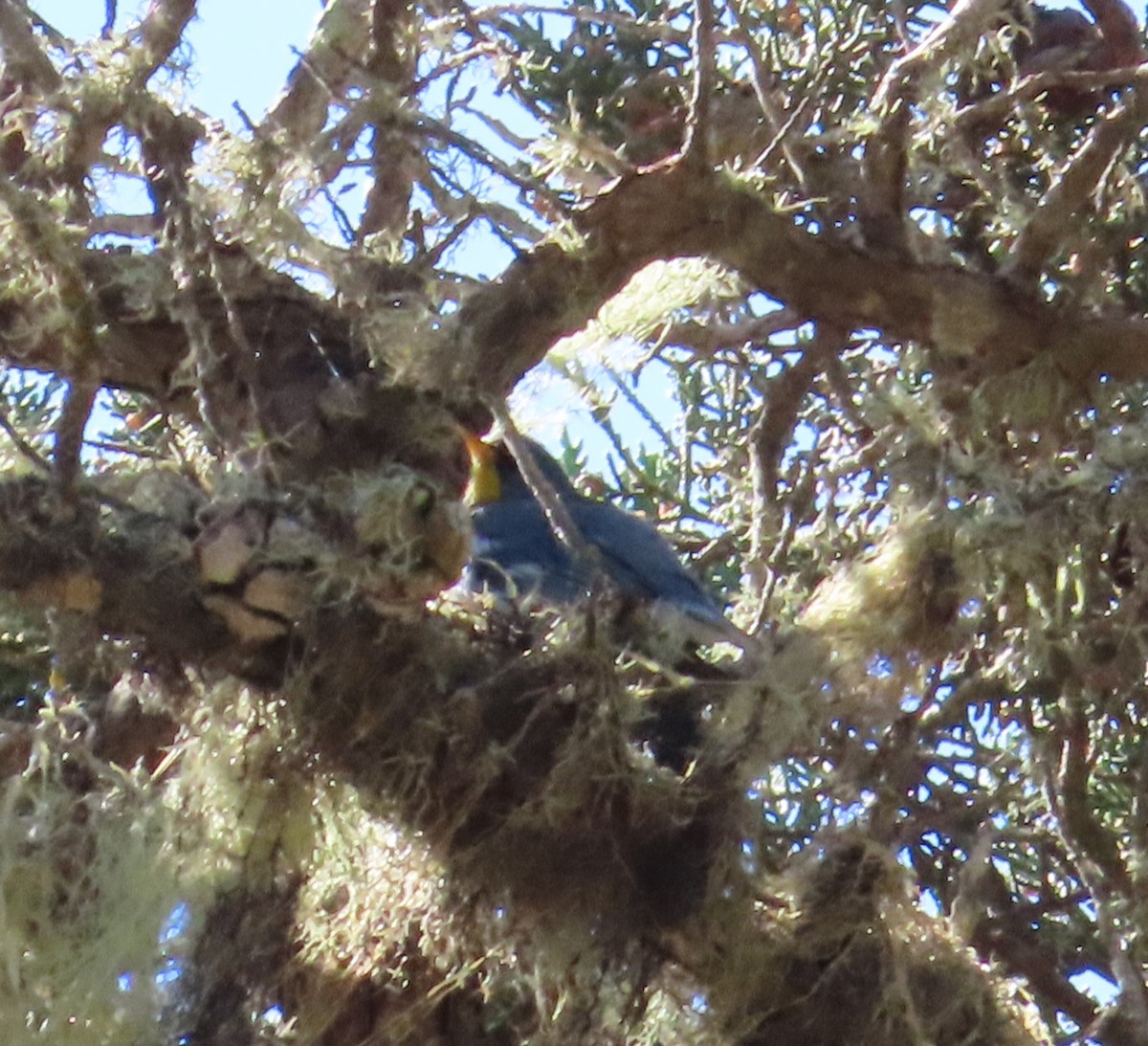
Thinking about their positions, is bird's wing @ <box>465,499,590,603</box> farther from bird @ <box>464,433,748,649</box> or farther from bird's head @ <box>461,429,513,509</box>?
bird's head @ <box>461,429,513,509</box>

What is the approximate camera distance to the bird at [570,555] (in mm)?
2389

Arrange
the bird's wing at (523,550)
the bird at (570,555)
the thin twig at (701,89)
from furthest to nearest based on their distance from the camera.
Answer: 1. the bird's wing at (523,550)
2. the bird at (570,555)
3. the thin twig at (701,89)

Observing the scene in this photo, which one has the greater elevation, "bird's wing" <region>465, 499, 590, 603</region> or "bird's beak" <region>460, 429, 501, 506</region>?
"bird's beak" <region>460, 429, 501, 506</region>

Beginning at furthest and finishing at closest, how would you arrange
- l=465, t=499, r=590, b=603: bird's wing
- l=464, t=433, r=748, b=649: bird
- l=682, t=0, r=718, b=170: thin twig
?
l=465, t=499, r=590, b=603: bird's wing < l=464, t=433, r=748, b=649: bird < l=682, t=0, r=718, b=170: thin twig

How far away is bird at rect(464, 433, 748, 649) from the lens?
2389 mm

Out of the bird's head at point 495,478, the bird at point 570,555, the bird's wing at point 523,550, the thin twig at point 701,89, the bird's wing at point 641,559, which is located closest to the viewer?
the thin twig at point 701,89

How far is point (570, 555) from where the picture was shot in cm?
282

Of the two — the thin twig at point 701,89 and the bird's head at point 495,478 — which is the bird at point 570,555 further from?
the thin twig at point 701,89

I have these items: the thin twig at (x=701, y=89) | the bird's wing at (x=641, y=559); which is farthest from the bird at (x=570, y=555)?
the thin twig at (x=701, y=89)

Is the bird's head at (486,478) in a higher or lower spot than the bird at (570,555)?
higher

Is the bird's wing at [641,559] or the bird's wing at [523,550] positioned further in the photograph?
the bird's wing at [523,550]

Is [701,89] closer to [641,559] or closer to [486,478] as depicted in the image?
[641,559]

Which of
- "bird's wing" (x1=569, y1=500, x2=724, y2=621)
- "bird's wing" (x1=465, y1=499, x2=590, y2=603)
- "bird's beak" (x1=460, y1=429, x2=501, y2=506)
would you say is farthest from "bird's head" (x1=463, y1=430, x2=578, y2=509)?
"bird's wing" (x1=569, y1=500, x2=724, y2=621)

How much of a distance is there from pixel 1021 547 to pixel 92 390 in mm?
1050
